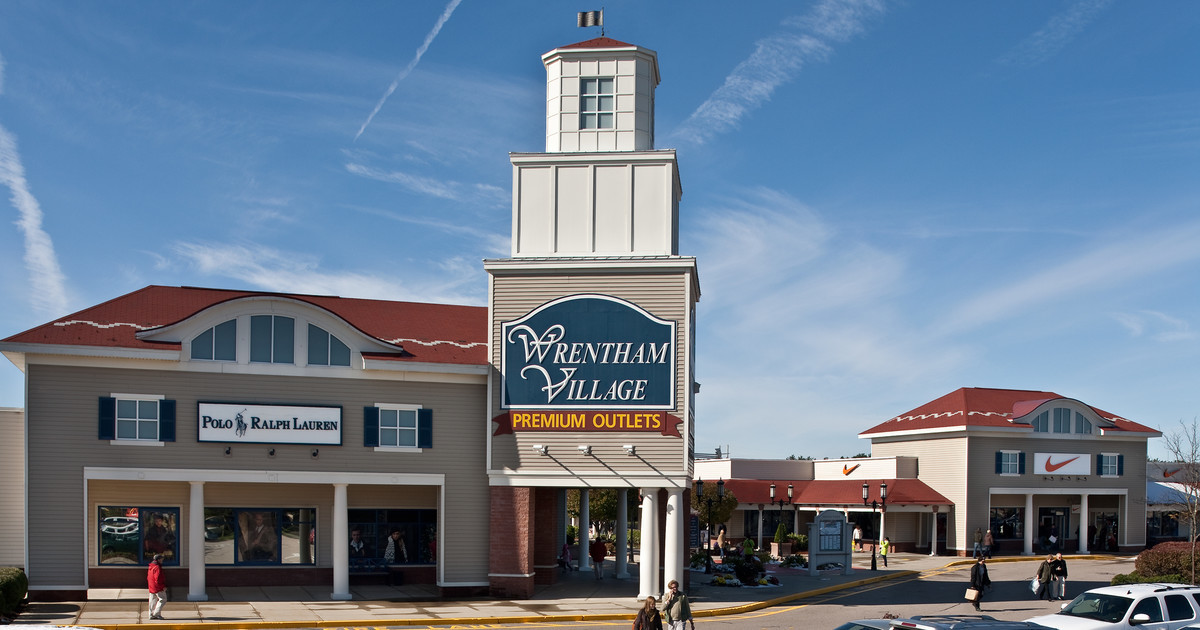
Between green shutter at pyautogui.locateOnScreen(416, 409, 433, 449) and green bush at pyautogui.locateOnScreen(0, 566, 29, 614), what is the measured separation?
1038cm

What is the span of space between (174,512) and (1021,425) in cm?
3840

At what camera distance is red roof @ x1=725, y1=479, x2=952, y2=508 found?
51438 mm

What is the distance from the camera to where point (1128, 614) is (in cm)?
1972

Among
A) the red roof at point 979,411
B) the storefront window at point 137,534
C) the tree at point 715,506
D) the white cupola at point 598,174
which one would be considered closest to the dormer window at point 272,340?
the storefront window at point 137,534

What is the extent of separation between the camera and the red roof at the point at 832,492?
5144cm

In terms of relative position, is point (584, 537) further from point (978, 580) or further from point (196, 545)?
point (196, 545)

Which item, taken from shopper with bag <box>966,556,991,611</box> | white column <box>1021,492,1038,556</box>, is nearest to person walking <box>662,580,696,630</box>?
shopper with bag <box>966,556,991,611</box>

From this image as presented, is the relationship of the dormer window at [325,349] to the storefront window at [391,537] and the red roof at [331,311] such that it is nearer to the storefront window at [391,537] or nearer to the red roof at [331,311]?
the red roof at [331,311]

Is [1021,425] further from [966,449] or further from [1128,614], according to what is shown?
[1128,614]

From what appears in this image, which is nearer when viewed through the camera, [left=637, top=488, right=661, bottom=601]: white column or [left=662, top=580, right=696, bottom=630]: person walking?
[left=662, top=580, right=696, bottom=630]: person walking

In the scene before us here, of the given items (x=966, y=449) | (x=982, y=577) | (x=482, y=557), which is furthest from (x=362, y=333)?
(x=966, y=449)

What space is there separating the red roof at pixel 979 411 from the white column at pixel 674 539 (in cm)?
2498

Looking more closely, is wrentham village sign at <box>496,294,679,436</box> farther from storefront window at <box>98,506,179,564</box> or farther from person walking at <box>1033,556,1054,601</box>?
person walking at <box>1033,556,1054,601</box>

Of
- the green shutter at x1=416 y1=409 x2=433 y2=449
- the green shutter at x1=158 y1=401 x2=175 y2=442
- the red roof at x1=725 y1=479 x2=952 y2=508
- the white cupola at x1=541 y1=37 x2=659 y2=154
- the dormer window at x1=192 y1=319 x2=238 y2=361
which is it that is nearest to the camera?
the green shutter at x1=158 y1=401 x2=175 y2=442
